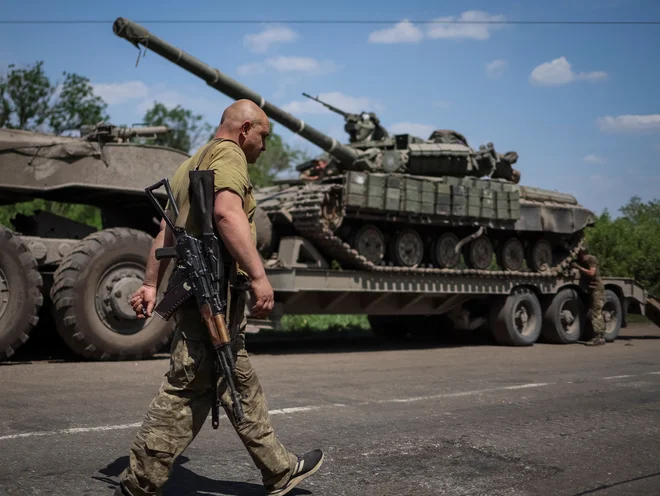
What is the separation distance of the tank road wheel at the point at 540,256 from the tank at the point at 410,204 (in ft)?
0.07

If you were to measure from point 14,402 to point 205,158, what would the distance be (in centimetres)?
334

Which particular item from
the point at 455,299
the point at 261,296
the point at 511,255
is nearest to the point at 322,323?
the point at 455,299

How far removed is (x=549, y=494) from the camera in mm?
4125

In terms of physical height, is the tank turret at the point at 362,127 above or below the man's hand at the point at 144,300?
above

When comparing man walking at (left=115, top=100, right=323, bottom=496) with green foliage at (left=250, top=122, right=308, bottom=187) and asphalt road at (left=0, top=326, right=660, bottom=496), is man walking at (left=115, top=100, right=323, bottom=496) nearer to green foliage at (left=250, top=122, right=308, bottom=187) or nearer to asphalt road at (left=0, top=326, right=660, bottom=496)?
asphalt road at (left=0, top=326, right=660, bottom=496)

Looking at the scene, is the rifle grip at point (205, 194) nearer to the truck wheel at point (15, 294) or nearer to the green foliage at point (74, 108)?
the truck wheel at point (15, 294)

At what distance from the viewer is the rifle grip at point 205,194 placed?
370 centimetres

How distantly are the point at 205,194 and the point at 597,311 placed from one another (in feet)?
39.8

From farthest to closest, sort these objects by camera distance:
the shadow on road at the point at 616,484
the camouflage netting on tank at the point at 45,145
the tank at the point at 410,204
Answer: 1. the tank at the point at 410,204
2. the camouflage netting on tank at the point at 45,145
3. the shadow on road at the point at 616,484

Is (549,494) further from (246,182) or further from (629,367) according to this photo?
(629,367)

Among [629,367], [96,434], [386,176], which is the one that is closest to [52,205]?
[386,176]

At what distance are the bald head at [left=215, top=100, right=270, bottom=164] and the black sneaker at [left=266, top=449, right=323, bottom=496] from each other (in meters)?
1.56

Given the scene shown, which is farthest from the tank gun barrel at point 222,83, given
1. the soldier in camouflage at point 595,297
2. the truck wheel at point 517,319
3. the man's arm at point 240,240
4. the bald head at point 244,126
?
the man's arm at point 240,240

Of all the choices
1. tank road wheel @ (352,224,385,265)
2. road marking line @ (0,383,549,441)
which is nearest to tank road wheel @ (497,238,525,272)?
tank road wheel @ (352,224,385,265)
